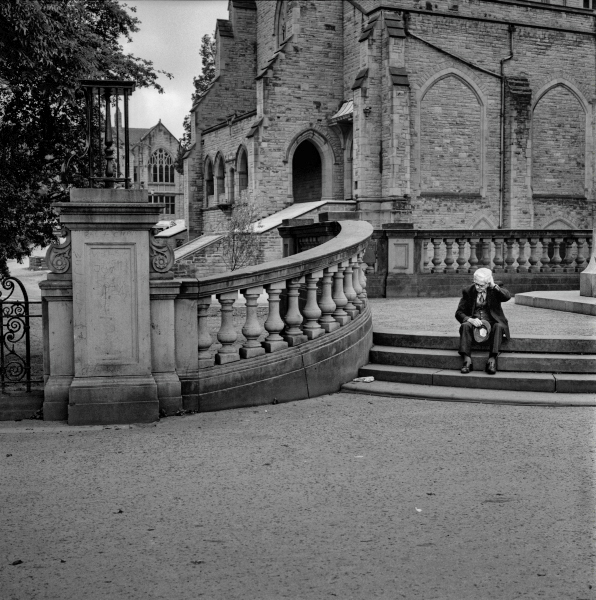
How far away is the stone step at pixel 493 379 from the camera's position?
8.11 metres

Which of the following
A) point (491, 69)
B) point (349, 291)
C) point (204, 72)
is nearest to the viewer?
point (349, 291)

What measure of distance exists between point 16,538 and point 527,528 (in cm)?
267

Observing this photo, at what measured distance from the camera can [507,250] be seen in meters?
16.5

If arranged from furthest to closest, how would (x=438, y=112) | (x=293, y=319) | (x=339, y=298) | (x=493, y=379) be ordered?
(x=438, y=112) → (x=339, y=298) → (x=493, y=379) → (x=293, y=319)

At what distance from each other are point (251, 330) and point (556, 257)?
408 inches

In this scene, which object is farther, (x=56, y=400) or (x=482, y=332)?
(x=482, y=332)

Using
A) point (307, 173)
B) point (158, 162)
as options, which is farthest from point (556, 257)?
point (158, 162)

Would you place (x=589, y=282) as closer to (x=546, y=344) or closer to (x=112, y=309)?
(x=546, y=344)

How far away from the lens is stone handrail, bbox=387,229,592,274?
15.7 meters

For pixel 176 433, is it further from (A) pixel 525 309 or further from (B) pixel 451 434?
(A) pixel 525 309

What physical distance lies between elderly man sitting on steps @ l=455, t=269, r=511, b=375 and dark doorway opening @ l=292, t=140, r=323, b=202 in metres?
29.6

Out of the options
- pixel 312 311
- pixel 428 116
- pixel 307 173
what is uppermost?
pixel 428 116

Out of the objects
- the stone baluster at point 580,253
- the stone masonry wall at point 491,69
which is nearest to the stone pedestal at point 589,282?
the stone baluster at point 580,253

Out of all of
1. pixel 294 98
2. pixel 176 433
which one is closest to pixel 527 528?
pixel 176 433
